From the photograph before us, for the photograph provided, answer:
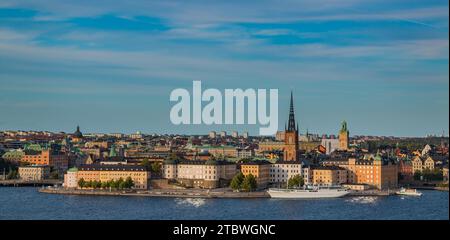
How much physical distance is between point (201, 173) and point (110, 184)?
1.78m

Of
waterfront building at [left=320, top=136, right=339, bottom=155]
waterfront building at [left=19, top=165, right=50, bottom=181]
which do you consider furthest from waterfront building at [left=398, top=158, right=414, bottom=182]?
waterfront building at [left=19, top=165, right=50, bottom=181]

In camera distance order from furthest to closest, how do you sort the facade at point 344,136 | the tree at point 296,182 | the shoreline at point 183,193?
the facade at point 344,136 < the tree at point 296,182 < the shoreline at point 183,193

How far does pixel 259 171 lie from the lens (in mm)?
17906

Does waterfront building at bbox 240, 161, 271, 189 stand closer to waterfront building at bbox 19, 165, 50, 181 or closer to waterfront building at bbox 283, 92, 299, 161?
waterfront building at bbox 283, 92, 299, 161

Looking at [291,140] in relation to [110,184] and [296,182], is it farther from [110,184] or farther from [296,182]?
[110,184]

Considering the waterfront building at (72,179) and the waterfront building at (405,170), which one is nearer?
the waterfront building at (72,179)

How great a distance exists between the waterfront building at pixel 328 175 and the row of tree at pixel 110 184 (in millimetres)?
3671

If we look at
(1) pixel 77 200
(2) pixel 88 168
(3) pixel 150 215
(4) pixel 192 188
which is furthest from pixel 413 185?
(3) pixel 150 215

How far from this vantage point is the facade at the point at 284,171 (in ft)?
59.9

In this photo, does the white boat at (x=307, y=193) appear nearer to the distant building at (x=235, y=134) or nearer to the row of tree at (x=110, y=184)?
the row of tree at (x=110, y=184)

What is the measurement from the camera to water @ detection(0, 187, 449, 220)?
1132 cm

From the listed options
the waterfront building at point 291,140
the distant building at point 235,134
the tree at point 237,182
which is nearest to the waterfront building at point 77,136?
the distant building at point 235,134
